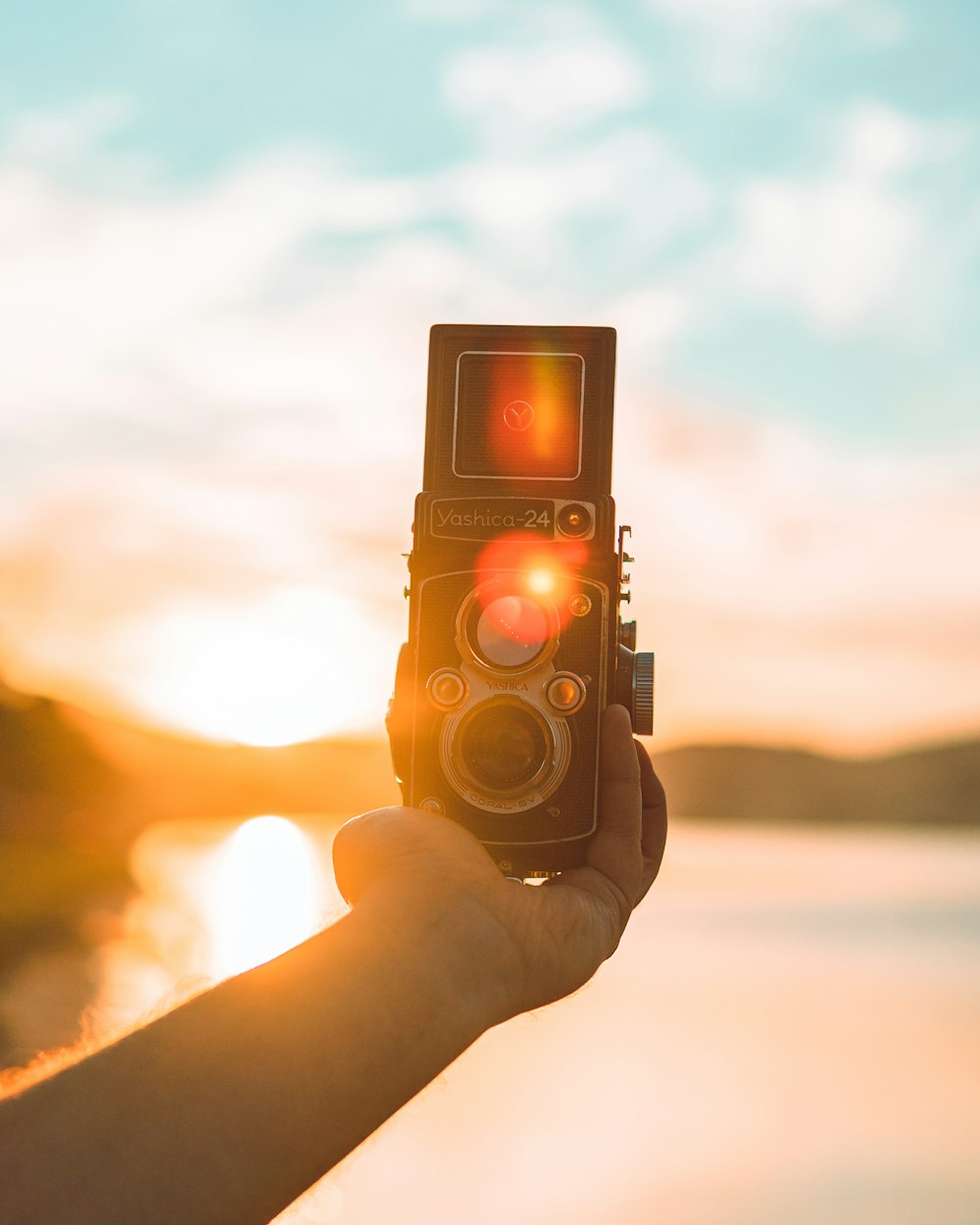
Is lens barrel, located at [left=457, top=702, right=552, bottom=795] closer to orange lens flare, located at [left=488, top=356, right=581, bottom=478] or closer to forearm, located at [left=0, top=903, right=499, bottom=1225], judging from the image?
orange lens flare, located at [left=488, top=356, right=581, bottom=478]

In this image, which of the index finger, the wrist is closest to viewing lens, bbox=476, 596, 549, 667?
the index finger

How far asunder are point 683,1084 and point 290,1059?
26743mm

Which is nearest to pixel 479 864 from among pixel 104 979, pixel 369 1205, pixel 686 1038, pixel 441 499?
pixel 441 499

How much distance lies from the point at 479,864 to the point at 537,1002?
292mm

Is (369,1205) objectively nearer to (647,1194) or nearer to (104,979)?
(647,1194)

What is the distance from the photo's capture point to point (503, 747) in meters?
3.32

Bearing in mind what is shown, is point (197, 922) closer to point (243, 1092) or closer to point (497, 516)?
point (497, 516)

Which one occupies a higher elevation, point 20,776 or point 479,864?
point 479,864

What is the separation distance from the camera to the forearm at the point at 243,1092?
59.1 inches

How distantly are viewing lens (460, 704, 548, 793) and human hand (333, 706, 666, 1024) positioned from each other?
0.87 feet

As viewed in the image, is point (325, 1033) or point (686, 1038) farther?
point (686, 1038)

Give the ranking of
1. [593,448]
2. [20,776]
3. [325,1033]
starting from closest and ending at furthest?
[325,1033]
[593,448]
[20,776]

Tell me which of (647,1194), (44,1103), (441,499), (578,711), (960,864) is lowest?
(960,864)

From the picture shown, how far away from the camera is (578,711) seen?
3305 millimetres
